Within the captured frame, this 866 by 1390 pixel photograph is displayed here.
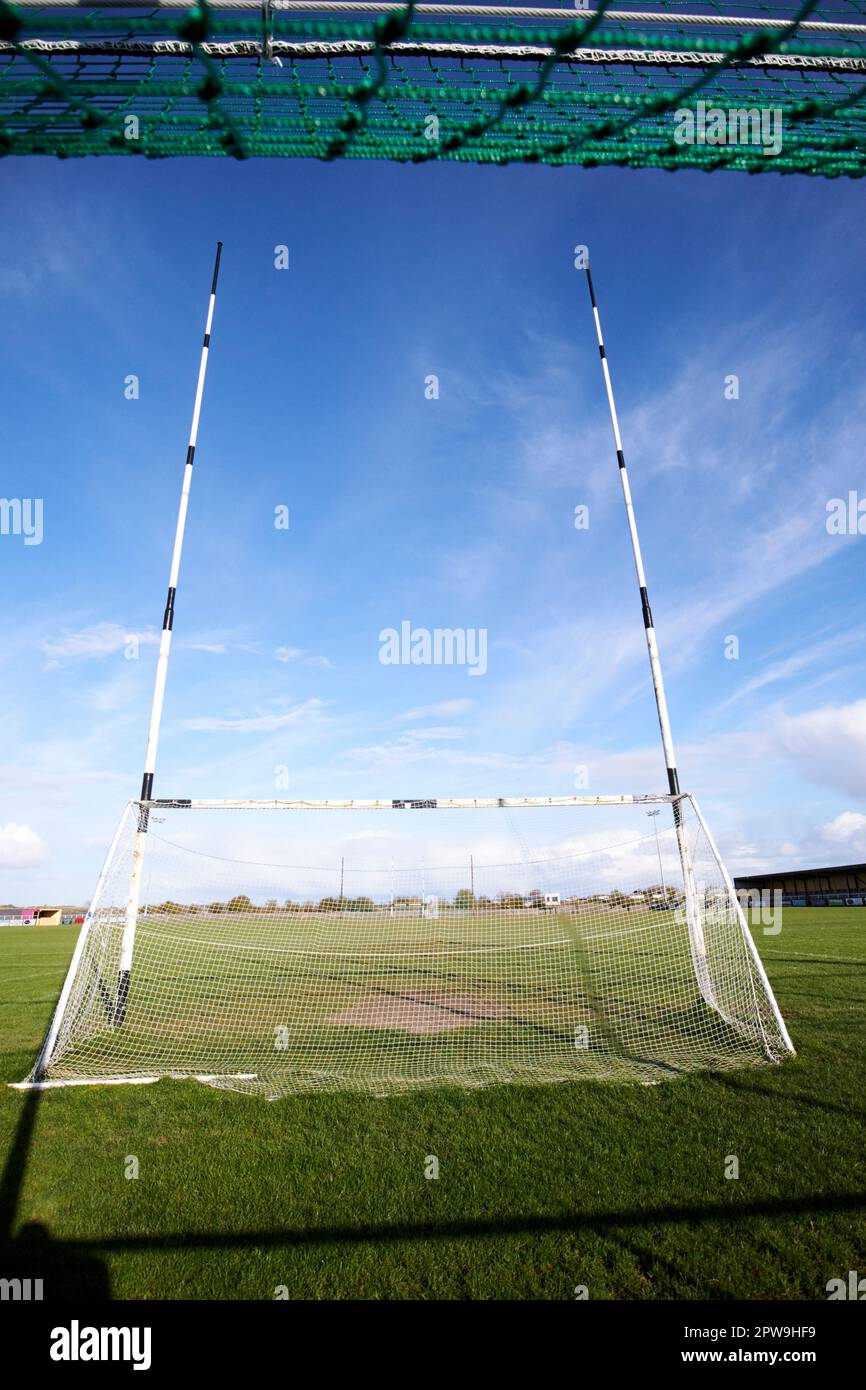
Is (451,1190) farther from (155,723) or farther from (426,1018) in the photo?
(155,723)

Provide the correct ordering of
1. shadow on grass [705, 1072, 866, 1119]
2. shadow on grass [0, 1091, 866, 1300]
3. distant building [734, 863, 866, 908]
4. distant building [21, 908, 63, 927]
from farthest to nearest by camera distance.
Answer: distant building [21, 908, 63, 927] → distant building [734, 863, 866, 908] → shadow on grass [705, 1072, 866, 1119] → shadow on grass [0, 1091, 866, 1300]

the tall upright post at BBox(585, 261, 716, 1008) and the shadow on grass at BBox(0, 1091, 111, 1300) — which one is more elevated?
the tall upright post at BBox(585, 261, 716, 1008)

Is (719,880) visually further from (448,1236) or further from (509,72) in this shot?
(509,72)

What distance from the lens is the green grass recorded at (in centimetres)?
287

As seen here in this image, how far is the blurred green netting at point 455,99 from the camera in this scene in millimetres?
3059

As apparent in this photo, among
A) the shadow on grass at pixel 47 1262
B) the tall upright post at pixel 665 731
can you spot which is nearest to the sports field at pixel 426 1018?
the tall upright post at pixel 665 731

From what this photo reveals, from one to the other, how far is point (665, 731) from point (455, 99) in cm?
696

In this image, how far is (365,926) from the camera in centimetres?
1270

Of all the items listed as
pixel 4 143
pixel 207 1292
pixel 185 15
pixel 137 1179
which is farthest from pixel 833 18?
pixel 137 1179

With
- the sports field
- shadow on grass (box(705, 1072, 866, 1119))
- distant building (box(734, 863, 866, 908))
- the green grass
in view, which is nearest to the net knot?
the green grass

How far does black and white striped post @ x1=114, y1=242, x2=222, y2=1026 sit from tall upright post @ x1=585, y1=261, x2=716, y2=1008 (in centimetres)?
621

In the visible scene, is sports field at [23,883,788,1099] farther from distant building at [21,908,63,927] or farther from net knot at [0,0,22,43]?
distant building at [21,908,63,927]

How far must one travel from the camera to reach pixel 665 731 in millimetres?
8609

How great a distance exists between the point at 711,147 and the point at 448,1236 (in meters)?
5.76
